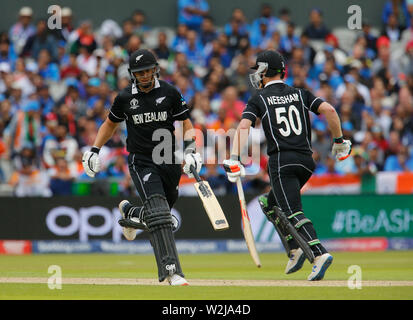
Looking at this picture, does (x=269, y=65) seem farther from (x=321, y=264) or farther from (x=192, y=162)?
(x=321, y=264)

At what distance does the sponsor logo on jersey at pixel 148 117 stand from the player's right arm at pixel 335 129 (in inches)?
63.4

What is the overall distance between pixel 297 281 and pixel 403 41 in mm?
11275

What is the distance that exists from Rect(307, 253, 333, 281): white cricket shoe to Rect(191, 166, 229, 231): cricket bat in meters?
0.97

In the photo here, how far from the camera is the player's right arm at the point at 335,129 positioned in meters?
8.51

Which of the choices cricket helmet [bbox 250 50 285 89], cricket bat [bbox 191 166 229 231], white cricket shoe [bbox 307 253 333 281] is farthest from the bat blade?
cricket helmet [bbox 250 50 285 89]

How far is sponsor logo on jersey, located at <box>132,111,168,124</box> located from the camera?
27.4 feet

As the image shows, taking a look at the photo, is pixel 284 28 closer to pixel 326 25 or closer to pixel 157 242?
pixel 326 25

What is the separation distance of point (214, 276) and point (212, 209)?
1.96 m

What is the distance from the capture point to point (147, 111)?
8359 millimetres

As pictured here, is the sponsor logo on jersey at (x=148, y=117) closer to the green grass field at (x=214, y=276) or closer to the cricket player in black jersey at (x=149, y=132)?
the cricket player in black jersey at (x=149, y=132)

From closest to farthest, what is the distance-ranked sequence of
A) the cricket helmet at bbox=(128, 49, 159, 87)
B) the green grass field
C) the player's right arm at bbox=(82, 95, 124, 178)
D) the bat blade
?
the green grass field
the bat blade
the cricket helmet at bbox=(128, 49, 159, 87)
the player's right arm at bbox=(82, 95, 124, 178)

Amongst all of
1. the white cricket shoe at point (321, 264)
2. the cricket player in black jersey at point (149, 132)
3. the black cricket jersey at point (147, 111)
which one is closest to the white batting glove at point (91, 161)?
the cricket player in black jersey at point (149, 132)

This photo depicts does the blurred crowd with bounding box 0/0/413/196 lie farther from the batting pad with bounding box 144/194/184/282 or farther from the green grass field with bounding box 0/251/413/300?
the batting pad with bounding box 144/194/184/282

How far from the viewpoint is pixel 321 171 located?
15.6 m
